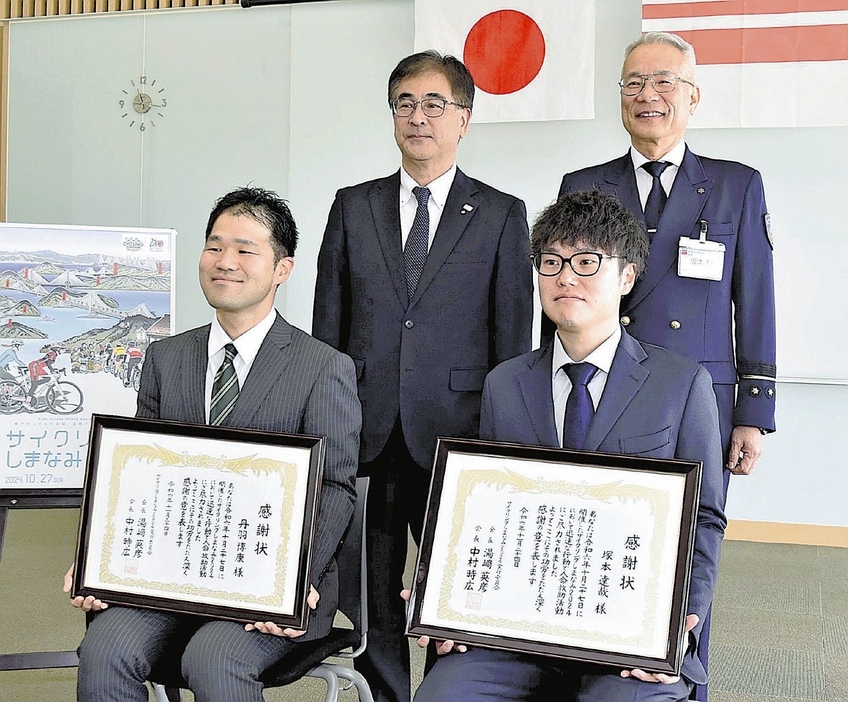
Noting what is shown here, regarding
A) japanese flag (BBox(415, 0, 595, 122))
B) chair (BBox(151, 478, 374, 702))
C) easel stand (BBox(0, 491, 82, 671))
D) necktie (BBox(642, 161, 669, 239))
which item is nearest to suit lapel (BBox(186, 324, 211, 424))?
chair (BBox(151, 478, 374, 702))

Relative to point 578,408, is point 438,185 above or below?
above

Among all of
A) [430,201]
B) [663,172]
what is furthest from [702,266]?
[430,201]

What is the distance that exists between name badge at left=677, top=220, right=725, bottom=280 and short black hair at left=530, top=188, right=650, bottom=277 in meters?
0.41

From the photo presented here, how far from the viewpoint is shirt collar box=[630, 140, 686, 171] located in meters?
2.37

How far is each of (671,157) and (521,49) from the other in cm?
304

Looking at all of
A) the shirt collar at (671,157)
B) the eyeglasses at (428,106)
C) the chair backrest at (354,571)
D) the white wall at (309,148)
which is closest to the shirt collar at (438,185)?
the eyeglasses at (428,106)

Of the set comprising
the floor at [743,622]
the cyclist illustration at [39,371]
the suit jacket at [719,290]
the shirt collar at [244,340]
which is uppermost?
the suit jacket at [719,290]

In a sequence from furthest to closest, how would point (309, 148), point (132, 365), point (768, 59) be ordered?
point (309, 148), point (768, 59), point (132, 365)

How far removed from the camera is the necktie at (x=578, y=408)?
1.81 m

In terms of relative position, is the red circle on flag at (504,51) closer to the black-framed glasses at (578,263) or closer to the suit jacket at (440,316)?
the suit jacket at (440,316)

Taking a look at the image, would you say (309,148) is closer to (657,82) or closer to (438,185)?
(438,185)

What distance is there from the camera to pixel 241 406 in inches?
79.4

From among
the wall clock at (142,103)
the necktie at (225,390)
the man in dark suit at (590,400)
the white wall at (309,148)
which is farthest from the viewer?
the wall clock at (142,103)

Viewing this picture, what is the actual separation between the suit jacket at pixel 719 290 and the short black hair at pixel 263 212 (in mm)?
810
